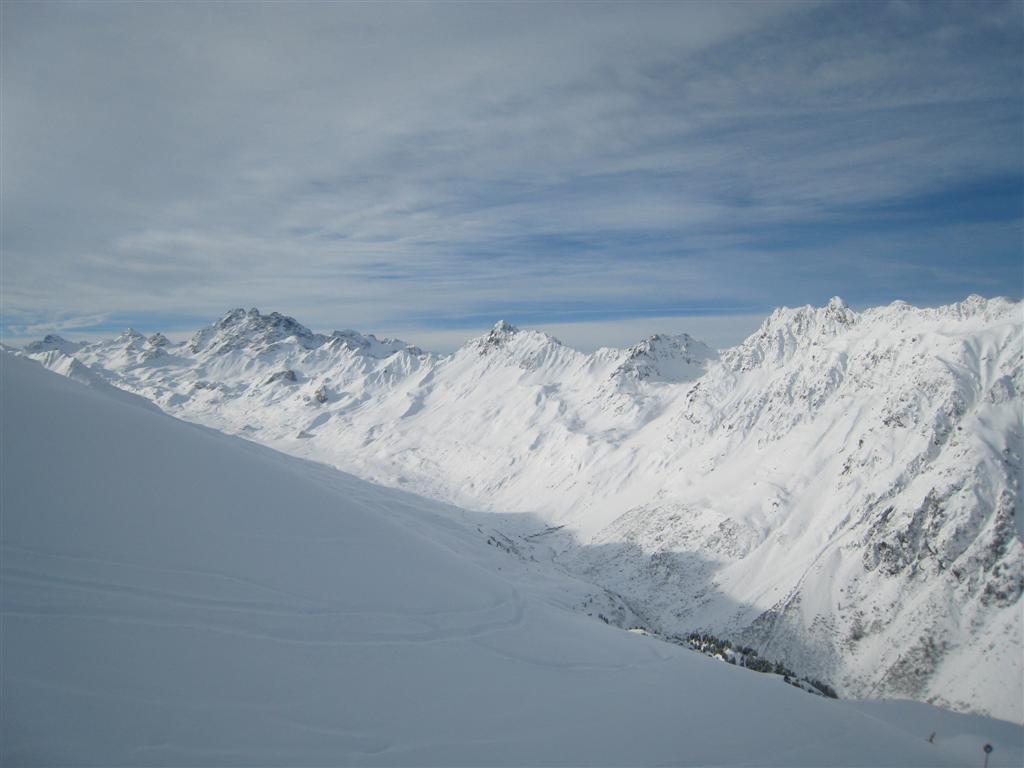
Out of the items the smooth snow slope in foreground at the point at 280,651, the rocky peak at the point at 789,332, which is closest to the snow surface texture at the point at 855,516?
the rocky peak at the point at 789,332

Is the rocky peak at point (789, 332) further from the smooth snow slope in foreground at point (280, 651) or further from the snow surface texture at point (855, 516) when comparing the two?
the smooth snow slope in foreground at point (280, 651)

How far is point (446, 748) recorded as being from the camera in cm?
930

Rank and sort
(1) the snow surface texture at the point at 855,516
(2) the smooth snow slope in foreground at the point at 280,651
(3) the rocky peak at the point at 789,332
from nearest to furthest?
(2) the smooth snow slope in foreground at the point at 280,651 → (1) the snow surface texture at the point at 855,516 → (3) the rocky peak at the point at 789,332

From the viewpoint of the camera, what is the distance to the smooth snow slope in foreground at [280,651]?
342 inches

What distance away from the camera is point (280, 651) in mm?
10820

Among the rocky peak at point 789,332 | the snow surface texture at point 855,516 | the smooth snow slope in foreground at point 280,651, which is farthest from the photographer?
the rocky peak at point 789,332

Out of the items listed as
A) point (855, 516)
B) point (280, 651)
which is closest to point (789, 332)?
point (855, 516)

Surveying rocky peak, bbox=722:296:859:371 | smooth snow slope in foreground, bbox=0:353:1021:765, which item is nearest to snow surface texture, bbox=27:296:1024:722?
rocky peak, bbox=722:296:859:371

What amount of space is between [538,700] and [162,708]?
677 centimetres

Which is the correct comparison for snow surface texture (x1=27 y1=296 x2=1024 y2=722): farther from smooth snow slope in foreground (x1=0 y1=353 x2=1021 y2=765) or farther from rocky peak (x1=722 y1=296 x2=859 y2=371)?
smooth snow slope in foreground (x1=0 y1=353 x2=1021 y2=765)

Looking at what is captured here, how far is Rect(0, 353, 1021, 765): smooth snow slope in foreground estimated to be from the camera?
8.69 m

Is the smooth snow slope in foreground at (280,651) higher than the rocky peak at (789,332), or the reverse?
the rocky peak at (789,332)

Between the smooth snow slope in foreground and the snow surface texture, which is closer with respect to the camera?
the smooth snow slope in foreground

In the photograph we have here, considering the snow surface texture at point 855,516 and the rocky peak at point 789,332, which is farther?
the rocky peak at point 789,332
